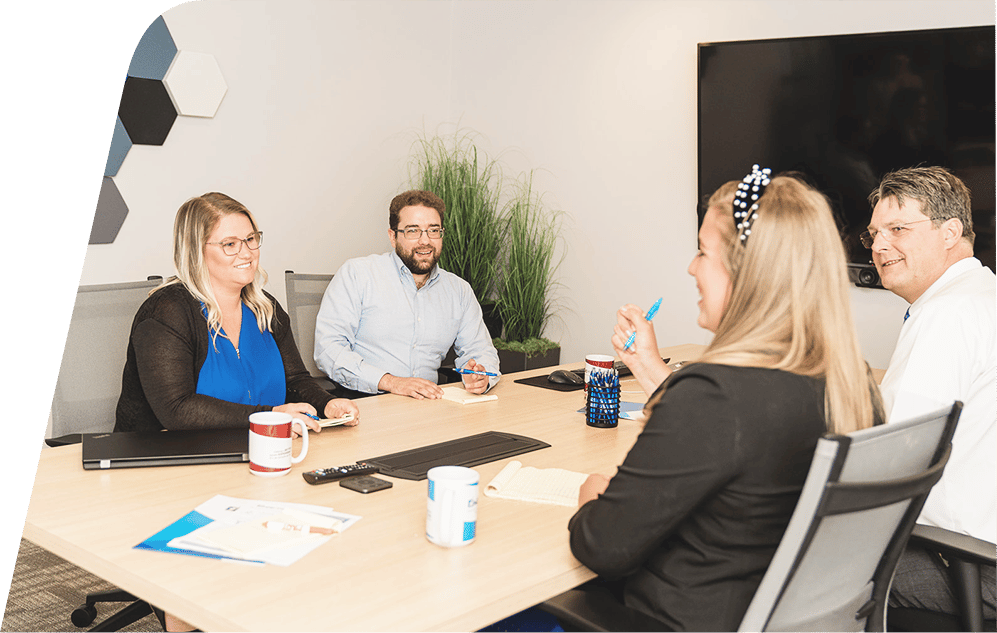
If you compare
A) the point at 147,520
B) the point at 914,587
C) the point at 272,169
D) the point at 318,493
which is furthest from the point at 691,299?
the point at 147,520

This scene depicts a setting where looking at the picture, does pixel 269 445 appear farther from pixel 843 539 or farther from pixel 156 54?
pixel 156 54

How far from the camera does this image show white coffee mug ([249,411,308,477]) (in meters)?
1.65

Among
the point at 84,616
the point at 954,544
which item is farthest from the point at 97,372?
the point at 954,544

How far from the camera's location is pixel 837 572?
1.23 metres

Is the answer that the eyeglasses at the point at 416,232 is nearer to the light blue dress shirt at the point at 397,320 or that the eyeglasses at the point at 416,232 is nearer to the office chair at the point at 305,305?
the light blue dress shirt at the point at 397,320

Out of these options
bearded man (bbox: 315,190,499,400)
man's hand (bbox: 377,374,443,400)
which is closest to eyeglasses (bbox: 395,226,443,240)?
bearded man (bbox: 315,190,499,400)

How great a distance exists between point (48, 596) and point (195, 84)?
2.23 m

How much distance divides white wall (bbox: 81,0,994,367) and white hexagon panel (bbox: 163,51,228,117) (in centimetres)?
7

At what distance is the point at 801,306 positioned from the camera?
1.22 m

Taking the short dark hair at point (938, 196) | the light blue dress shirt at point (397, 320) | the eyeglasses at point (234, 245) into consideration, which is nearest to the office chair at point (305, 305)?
the light blue dress shirt at point (397, 320)

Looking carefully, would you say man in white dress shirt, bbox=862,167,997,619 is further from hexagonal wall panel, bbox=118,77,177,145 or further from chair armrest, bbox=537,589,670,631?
hexagonal wall panel, bbox=118,77,177,145

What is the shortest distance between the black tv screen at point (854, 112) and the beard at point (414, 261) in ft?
4.90

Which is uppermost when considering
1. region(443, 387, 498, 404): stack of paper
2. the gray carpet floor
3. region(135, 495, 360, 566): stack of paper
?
region(135, 495, 360, 566): stack of paper

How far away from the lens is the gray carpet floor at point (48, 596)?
2.34 m
